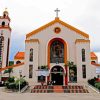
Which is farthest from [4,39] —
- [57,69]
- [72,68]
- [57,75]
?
[72,68]

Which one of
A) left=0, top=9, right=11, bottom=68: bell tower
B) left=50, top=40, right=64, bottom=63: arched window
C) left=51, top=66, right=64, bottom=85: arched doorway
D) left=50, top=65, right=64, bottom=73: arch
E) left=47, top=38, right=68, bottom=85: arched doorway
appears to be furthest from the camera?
left=0, top=9, right=11, bottom=68: bell tower

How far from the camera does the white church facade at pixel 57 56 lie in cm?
3641

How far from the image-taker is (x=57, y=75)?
124 ft

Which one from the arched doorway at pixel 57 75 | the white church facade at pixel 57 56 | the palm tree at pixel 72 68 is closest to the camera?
the white church facade at pixel 57 56

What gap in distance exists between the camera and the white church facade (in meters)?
36.4

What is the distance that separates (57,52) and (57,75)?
414 centimetres

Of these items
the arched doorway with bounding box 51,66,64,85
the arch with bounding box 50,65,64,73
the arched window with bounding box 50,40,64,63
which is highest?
the arched window with bounding box 50,40,64,63

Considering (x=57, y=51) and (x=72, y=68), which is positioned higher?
(x=57, y=51)

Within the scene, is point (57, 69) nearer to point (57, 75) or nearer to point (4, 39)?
point (57, 75)

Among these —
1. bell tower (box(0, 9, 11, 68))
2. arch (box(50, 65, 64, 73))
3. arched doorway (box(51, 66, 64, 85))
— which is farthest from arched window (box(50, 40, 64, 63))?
bell tower (box(0, 9, 11, 68))

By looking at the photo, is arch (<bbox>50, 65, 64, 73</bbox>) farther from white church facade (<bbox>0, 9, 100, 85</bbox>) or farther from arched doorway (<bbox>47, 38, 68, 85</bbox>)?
arched doorway (<bbox>47, 38, 68, 85</bbox>)


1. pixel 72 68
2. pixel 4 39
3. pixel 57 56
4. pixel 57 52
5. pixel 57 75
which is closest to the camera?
pixel 72 68

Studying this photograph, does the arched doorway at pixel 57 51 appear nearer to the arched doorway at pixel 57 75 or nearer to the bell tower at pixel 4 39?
the arched doorway at pixel 57 75

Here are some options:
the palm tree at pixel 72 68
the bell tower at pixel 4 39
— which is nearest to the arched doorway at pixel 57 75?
the palm tree at pixel 72 68
